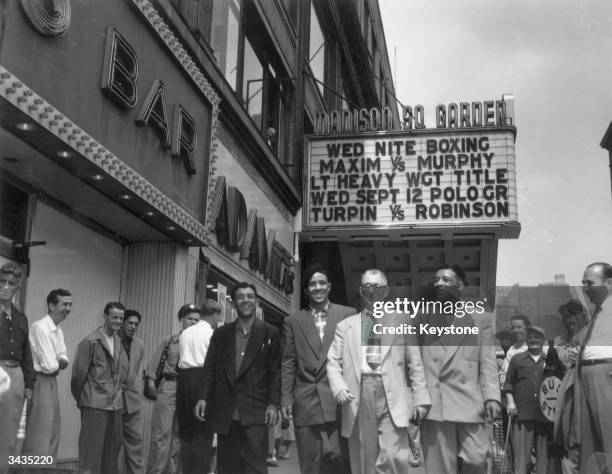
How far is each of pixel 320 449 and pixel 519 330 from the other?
2.31 meters

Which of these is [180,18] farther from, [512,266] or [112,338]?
[512,266]

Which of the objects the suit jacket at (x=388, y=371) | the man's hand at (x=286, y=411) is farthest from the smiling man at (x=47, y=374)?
the suit jacket at (x=388, y=371)

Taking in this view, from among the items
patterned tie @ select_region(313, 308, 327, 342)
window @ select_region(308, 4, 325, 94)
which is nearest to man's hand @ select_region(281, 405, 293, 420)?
patterned tie @ select_region(313, 308, 327, 342)

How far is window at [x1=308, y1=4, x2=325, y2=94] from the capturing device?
15.6 m

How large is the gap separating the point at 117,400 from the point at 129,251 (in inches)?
82.7

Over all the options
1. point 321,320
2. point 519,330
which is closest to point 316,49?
point 519,330

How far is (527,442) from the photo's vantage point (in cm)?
691

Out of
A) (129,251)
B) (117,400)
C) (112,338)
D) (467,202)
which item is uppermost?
(467,202)

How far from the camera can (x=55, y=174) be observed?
6.00m

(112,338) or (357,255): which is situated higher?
(357,255)

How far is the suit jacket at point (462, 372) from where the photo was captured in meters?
5.07

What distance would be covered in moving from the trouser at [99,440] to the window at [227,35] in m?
5.09

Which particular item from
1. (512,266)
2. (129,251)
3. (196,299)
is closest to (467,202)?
(196,299)

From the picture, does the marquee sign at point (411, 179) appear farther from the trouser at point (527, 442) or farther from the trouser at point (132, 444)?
the trouser at point (132, 444)
